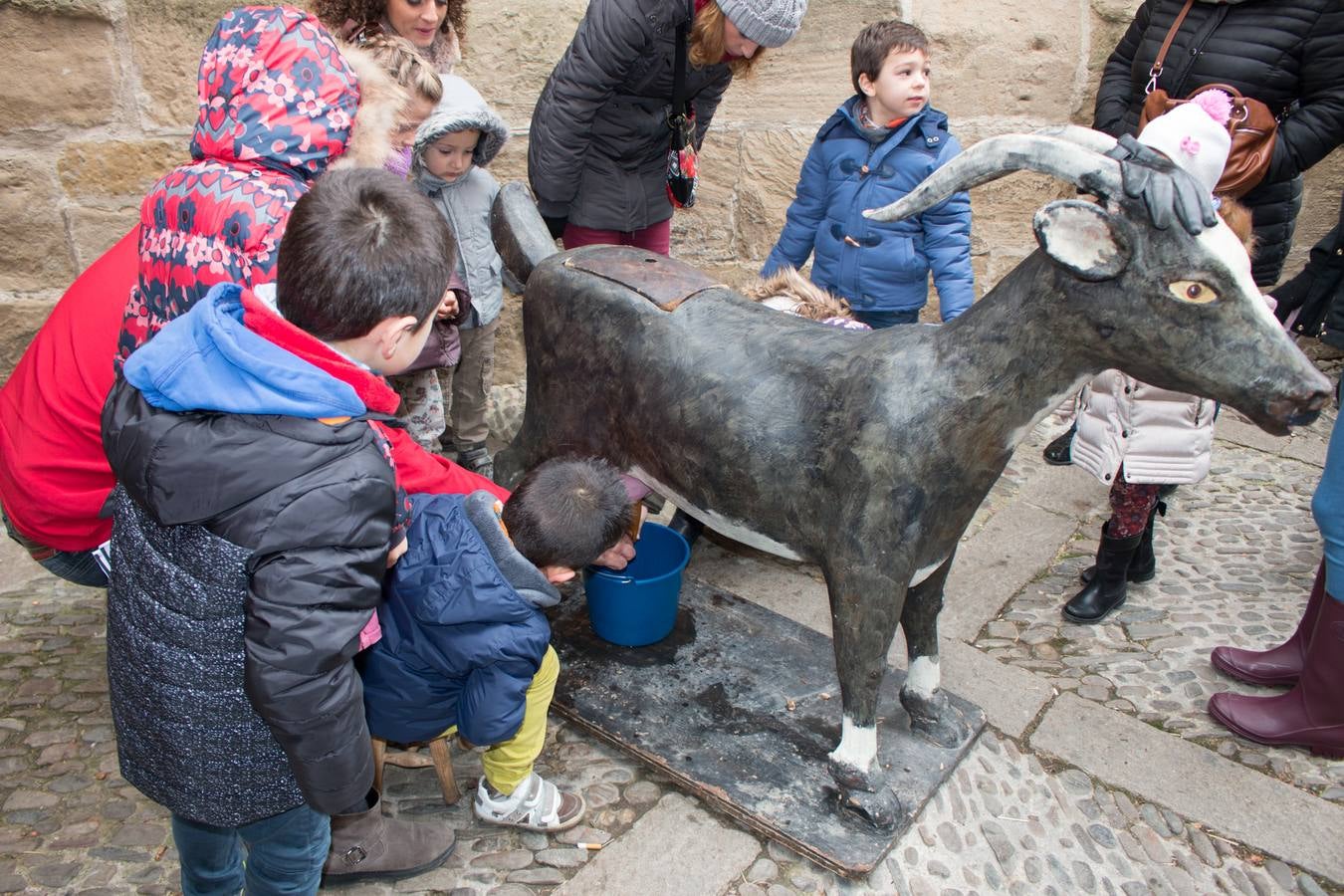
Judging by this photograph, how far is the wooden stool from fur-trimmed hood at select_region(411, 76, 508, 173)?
1.92 meters

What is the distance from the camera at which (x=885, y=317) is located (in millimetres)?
3912

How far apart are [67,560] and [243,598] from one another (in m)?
1.14

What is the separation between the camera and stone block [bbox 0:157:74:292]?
13.3ft

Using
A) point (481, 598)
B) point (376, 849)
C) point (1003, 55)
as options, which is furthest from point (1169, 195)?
point (1003, 55)

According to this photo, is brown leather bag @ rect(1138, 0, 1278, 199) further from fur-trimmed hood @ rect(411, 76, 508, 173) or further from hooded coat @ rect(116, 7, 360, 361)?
hooded coat @ rect(116, 7, 360, 361)

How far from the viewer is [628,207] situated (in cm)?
394

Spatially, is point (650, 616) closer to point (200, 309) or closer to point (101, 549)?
point (101, 549)

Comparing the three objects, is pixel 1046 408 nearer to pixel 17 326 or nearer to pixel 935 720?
pixel 935 720

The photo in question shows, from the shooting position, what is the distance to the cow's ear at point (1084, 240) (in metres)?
1.98

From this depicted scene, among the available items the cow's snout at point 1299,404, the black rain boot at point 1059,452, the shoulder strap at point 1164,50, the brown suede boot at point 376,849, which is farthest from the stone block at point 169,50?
the black rain boot at point 1059,452

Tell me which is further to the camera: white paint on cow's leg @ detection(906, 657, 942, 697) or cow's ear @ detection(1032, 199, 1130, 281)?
white paint on cow's leg @ detection(906, 657, 942, 697)

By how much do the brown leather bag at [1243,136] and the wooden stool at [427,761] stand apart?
3.17 metres

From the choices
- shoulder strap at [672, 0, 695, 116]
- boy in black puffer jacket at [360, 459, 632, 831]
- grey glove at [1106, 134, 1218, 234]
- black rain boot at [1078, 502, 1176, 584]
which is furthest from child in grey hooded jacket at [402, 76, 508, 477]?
black rain boot at [1078, 502, 1176, 584]

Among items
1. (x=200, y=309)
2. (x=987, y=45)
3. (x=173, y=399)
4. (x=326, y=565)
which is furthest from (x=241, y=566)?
(x=987, y=45)
